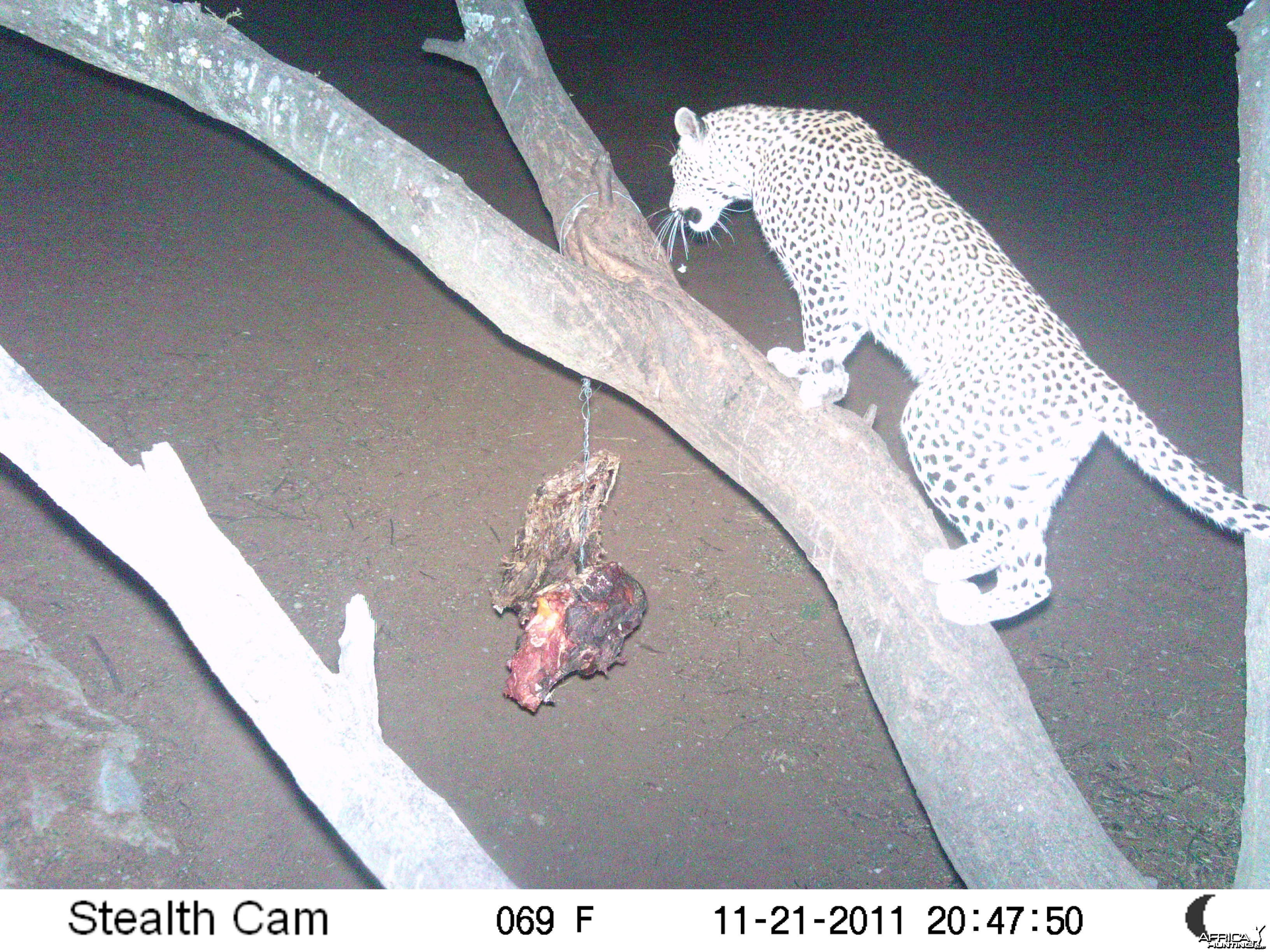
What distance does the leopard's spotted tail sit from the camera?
2.44m

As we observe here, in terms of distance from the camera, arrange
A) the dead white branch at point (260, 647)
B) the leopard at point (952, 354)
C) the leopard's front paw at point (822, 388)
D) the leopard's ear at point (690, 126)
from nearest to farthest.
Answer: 1. the dead white branch at point (260, 647)
2. the leopard at point (952, 354)
3. the leopard's front paw at point (822, 388)
4. the leopard's ear at point (690, 126)

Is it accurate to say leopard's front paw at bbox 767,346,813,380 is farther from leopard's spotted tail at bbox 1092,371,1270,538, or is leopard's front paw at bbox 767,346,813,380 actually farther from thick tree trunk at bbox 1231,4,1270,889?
thick tree trunk at bbox 1231,4,1270,889

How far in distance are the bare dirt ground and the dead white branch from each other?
43.5 inches

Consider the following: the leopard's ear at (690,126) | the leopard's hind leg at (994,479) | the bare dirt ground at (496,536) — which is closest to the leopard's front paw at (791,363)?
the leopard's hind leg at (994,479)

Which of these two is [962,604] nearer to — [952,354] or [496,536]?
[952,354]

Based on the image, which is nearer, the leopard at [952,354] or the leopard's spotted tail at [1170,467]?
the leopard's spotted tail at [1170,467]

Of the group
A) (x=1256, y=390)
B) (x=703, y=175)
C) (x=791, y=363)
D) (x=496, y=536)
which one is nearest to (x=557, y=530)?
(x=791, y=363)

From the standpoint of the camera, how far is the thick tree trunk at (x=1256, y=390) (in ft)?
7.95

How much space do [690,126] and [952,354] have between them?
1.39m

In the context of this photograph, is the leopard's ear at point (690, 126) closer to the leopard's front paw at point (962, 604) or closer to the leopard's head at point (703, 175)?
the leopard's head at point (703, 175)

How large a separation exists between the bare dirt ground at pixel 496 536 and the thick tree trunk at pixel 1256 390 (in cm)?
95

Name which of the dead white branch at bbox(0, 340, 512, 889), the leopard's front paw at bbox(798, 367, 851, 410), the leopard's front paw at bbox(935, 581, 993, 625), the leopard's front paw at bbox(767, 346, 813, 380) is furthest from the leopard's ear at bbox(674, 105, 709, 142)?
the dead white branch at bbox(0, 340, 512, 889)

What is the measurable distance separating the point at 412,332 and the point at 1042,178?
578 cm
